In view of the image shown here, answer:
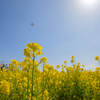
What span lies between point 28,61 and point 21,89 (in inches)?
44.7

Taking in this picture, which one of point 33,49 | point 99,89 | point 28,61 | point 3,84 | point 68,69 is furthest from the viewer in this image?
point 68,69

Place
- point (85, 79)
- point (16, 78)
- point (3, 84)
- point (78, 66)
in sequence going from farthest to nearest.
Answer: point (78, 66) < point (85, 79) < point (16, 78) < point (3, 84)

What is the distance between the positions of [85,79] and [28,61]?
3097 mm

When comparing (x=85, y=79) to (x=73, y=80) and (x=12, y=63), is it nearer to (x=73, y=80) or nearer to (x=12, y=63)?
(x=73, y=80)

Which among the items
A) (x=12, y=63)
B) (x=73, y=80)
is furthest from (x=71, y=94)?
(x=12, y=63)

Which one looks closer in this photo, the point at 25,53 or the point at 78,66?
the point at 25,53

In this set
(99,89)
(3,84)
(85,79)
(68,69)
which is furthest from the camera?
(68,69)

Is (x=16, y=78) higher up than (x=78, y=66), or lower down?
lower down

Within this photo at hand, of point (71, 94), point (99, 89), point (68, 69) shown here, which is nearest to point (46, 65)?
point (71, 94)

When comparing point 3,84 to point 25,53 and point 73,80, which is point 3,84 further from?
point 73,80

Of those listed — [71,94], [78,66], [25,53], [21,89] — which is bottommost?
[71,94]

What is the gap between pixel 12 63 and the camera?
120 inches

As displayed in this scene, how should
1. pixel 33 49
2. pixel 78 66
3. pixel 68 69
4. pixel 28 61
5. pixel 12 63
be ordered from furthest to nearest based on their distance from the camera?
pixel 68 69 < pixel 78 66 < pixel 12 63 < pixel 28 61 < pixel 33 49

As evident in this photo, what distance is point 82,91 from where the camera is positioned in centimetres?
348
